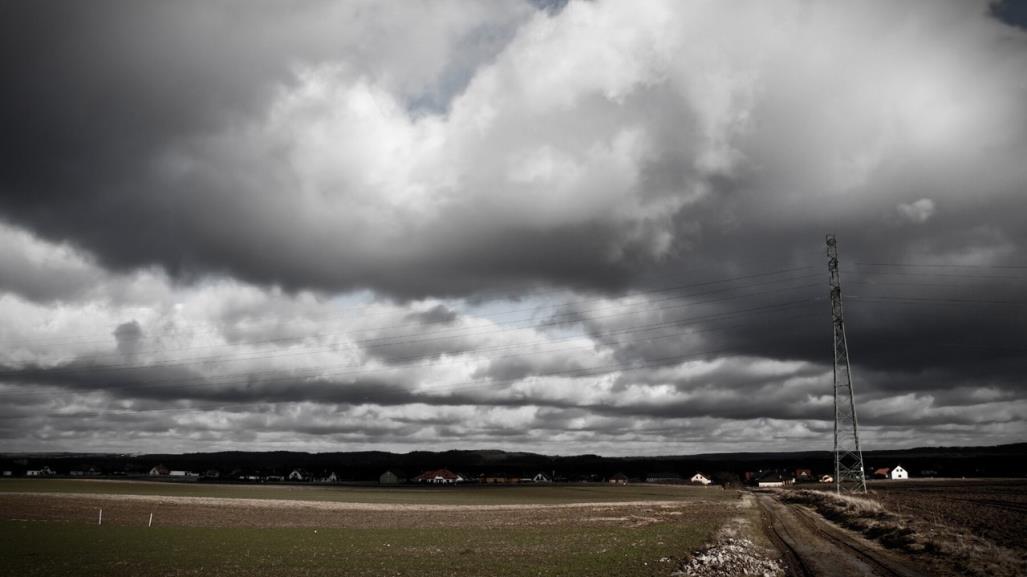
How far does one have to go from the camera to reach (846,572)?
2831cm

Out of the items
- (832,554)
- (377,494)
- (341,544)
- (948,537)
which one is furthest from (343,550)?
(377,494)

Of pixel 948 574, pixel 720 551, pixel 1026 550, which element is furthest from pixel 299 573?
pixel 1026 550

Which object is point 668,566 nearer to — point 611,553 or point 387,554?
point 611,553

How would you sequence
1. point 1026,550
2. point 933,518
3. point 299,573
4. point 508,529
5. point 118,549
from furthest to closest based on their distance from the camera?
point 508,529 < point 933,518 < point 118,549 < point 1026,550 < point 299,573

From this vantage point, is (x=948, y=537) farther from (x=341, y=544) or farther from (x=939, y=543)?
(x=341, y=544)

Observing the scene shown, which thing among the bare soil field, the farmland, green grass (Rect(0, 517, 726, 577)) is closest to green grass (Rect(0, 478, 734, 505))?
the farmland

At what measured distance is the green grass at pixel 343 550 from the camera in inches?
1233

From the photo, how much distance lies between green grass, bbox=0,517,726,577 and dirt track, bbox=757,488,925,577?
5.56 m

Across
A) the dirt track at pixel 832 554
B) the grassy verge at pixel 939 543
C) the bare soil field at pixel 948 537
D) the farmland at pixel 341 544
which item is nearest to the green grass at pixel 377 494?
the farmland at pixel 341 544

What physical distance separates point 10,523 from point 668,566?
53699 mm

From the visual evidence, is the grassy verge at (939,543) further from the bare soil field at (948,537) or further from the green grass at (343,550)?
the green grass at (343,550)

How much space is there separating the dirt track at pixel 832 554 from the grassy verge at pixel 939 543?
1.34 meters

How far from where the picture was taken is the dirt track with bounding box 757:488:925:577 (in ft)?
93.7

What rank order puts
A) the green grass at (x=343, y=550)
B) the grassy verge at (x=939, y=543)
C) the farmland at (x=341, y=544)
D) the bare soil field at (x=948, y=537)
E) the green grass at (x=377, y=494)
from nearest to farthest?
1. the grassy verge at (x=939, y=543)
2. the bare soil field at (x=948, y=537)
3. the green grass at (x=343, y=550)
4. the farmland at (x=341, y=544)
5. the green grass at (x=377, y=494)
